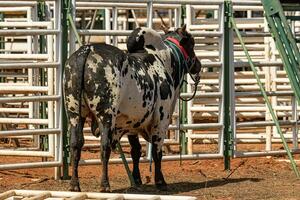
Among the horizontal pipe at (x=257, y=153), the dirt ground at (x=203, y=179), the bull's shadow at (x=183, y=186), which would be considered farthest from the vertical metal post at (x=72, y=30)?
the horizontal pipe at (x=257, y=153)

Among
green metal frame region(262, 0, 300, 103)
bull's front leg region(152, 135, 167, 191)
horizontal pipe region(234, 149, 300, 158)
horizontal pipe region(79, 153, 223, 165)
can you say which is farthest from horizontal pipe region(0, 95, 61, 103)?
horizontal pipe region(234, 149, 300, 158)

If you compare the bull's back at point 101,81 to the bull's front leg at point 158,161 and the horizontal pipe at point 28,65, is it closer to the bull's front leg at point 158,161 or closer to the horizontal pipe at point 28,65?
the bull's front leg at point 158,161

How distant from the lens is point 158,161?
11625mm

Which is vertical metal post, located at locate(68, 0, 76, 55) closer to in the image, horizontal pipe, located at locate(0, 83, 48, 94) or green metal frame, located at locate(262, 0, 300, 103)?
horizontal pipe, located at locate(0, 83, 48, 94)

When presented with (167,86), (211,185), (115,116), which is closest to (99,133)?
(115,116)

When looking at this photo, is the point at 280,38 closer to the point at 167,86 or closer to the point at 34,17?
the point at 167,86

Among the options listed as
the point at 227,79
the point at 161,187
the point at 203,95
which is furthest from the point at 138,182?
the point at 227,79

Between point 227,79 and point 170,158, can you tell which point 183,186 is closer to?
point 170,158

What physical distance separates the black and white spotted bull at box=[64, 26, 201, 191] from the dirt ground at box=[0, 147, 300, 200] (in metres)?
0.54

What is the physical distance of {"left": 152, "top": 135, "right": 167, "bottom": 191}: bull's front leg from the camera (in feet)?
37.7

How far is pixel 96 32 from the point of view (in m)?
12.3

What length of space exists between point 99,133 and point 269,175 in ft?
10.6

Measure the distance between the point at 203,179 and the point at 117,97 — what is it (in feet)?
8.56

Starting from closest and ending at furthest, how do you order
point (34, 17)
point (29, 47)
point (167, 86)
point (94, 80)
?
point (94, 80) < point (167, 86) < point (34, 17) < point (29, 47)
